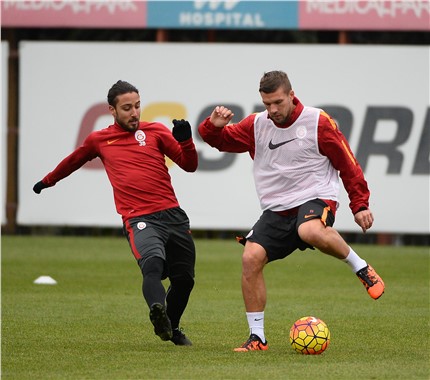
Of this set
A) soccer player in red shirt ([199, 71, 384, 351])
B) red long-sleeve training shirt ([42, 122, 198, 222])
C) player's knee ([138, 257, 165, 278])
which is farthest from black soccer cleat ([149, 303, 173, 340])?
red long-sleeve training shirt ([42, 122, 198, 222])

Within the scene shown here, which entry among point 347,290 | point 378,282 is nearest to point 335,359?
point 378,282

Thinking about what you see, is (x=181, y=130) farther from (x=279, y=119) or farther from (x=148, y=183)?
(x=279, y=119)

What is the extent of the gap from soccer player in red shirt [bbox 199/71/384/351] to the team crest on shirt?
58 centimetres

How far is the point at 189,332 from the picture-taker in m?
10.2

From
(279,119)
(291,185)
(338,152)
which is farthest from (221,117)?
(338,152)

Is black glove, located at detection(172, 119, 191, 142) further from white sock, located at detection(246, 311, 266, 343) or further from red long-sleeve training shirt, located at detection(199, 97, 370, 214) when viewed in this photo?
white sock, located at detection(246, 311, 266, 343)

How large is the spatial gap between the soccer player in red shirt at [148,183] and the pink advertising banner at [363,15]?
447 inches

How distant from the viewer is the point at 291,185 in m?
8.87

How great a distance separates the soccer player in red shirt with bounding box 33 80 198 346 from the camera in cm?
904

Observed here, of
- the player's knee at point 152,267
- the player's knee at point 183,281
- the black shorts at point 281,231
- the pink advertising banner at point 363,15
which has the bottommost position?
the player's knee at point 183,281

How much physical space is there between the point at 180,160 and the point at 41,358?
187 cm

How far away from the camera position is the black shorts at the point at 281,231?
872cm

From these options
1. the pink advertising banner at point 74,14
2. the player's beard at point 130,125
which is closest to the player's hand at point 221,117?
the player's beard at point 130,125

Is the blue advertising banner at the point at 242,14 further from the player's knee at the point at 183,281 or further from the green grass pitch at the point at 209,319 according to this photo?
the player's knee at the point at 183,281
